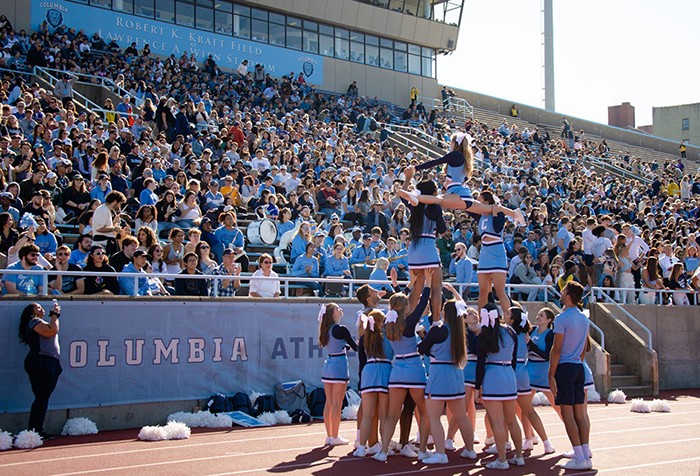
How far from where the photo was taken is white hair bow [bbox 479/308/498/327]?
980cm

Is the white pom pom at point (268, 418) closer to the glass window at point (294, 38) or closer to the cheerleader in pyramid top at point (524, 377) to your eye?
the cheerleader in pyramid top at point (524, 377)

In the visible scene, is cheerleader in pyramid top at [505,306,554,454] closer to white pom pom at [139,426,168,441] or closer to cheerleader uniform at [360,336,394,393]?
cheerleader uniform at [360,336,394,393]

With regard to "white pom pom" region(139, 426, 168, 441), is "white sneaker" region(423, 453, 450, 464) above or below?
above

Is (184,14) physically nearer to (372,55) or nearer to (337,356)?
(372,55)

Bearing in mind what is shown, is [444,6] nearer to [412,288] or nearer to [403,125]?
[403,125]

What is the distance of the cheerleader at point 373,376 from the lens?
10312 mm

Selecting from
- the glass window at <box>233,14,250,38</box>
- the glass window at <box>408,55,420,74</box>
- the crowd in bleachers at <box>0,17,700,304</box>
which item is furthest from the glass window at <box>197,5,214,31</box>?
the glass window at <box>408,55,420,74</box>

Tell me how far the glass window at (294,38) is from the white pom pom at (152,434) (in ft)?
99.2

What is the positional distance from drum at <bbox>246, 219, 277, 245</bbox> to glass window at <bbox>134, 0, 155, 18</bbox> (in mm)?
20514

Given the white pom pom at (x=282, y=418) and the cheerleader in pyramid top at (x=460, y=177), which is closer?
the cheerleader in pyramid top at (x=460, y=177)

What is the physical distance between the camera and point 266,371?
14.6 meters

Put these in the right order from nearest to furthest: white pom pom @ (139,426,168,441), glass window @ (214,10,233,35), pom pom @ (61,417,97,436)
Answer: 1. white pom pom @ (139,426,168,441)
2. pom pom @ (61,417,97,436)
3. glass window @ (214,10,233,35)

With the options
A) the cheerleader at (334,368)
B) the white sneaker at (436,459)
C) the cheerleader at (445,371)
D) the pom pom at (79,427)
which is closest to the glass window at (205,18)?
the pom pom at (79,427)

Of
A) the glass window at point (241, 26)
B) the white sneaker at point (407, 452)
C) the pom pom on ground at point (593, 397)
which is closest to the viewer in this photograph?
the white sneaker at point (407, 452)
